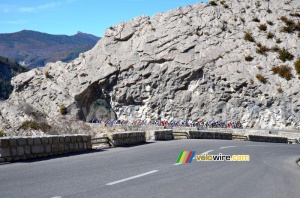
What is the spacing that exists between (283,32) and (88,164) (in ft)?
178

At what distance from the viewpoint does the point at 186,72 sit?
59.3 metres

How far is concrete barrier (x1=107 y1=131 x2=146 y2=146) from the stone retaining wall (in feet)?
10.3

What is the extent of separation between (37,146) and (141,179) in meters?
6.06

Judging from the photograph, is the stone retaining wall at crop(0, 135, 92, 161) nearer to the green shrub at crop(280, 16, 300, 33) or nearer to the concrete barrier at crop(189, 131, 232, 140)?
the concrete barrier at crop(189, 131, 232, 140)

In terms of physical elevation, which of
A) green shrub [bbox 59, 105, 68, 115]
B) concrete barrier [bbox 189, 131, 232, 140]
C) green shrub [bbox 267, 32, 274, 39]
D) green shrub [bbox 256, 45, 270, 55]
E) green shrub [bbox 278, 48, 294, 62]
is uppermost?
green shrub [bbox 267, 32, 274, 39]

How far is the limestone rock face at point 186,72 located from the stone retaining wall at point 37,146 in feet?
121

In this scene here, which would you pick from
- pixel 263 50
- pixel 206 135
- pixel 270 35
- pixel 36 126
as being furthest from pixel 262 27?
pixel 36 126

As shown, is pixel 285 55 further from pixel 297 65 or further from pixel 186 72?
pixel 186 72

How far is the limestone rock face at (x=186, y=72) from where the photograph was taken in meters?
54.5

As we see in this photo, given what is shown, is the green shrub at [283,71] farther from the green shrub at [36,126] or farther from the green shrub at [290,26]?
the green shrub at [36,126]

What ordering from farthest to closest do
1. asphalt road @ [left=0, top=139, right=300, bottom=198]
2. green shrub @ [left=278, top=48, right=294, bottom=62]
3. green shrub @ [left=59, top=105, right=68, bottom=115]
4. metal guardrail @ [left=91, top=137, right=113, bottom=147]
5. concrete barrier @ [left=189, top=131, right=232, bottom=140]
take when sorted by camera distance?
green shrub @ [left=59, top=105, right=68, bottom=115] < green shrub @ [left=278, top=48, right=294, bottom=62] < concrete barrier @ [left=189, top=131, right=232, bottom=140] < metal guardrail @ [left=91, top=137, right=113, bottom=147] < asphalt road @ [left=0, top=139, right=300, bottom=198]

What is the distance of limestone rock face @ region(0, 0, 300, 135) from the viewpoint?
5447cm

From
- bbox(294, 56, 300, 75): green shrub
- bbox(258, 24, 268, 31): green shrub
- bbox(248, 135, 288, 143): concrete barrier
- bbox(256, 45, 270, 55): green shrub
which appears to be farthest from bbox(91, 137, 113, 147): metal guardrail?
bbox(258, 24, 268, 31): green shrub

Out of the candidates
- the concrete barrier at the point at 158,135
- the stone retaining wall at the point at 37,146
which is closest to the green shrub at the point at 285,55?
the concrete barrier at the point at 158,135
